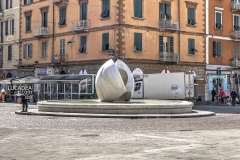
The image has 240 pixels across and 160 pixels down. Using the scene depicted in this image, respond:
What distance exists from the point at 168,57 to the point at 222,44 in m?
8.31

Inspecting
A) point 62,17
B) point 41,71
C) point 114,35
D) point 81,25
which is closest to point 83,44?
point 81,25

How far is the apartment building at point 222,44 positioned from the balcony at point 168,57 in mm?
5166

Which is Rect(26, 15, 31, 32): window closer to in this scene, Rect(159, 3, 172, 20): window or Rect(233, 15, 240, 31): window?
Rect(159, 3, 172, 20): window

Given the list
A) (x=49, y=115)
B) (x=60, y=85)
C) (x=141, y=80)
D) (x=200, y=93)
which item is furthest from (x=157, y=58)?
(x=49, y=115)

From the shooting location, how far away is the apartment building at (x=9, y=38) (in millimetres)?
48062

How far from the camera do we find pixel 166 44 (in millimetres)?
40031

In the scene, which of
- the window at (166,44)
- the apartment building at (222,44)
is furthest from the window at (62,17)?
the apartment building at (222,44)

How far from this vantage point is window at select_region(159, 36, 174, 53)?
130ft

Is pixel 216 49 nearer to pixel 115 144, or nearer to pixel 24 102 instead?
pixel 24 102

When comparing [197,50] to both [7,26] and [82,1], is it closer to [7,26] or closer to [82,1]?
[82,1]

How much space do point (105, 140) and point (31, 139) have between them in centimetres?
213

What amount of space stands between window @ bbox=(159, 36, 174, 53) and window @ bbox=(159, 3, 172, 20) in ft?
6.57

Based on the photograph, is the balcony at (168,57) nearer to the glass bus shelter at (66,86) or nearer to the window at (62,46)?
the glass bus shelter at (66,86)

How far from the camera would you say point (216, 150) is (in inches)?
385
